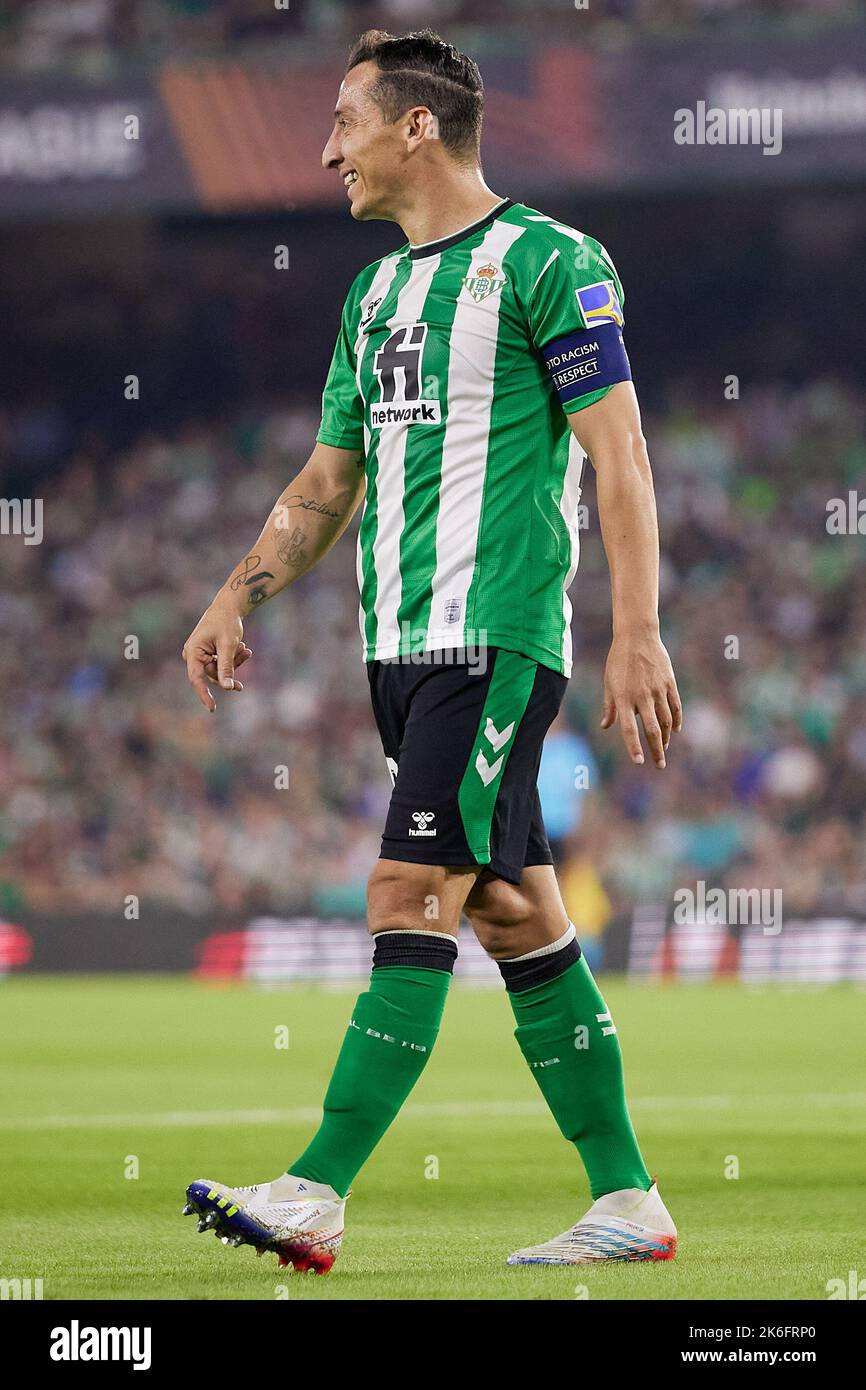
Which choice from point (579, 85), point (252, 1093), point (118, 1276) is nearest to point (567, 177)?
point (579, 85)

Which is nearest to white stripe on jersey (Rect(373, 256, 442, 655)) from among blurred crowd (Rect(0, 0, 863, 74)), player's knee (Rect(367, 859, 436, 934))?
player's knee (Rect(367, 859, 436, 934))

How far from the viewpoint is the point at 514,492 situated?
402 cm

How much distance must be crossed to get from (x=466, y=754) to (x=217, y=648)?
0.75 m

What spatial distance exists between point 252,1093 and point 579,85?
1100 centimetres

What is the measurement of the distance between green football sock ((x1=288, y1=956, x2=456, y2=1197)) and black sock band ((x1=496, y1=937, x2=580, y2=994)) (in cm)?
33

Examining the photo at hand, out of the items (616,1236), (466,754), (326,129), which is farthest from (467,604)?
(326,129)

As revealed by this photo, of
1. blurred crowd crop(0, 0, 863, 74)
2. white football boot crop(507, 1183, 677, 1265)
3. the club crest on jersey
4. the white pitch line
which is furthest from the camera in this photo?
blurred crowd crop(0, 0, 863, 74)

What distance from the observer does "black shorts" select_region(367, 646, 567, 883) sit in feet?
12.5

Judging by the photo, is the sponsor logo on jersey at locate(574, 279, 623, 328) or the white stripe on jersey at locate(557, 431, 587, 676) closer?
the sponsor logo on jersey at locate(574, 279, 623, 328)

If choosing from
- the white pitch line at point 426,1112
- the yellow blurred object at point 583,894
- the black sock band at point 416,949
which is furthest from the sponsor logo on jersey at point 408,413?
the yellow blurred object at point 583,894

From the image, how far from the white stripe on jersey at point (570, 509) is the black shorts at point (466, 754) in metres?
0.10

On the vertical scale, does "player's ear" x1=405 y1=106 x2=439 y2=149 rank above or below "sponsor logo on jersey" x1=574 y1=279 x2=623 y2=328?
above

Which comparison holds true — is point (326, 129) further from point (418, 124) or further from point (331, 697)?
point (418, 124)

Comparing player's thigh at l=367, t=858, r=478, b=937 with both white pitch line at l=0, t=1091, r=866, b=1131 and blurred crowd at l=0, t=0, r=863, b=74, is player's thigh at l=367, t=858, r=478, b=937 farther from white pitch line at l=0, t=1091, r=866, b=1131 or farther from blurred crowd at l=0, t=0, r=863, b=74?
blurred crowd at l=0, t=0, r=863, b=74
